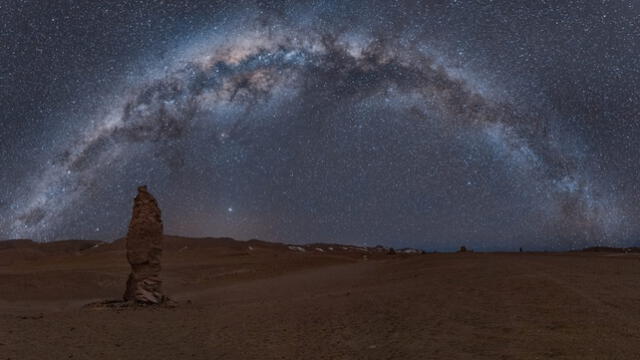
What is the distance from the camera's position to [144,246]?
21.3 m

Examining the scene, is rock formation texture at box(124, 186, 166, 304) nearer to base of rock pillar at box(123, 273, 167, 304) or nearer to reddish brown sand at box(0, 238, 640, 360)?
base of rock pillar at box(123, 273, 167, 304)

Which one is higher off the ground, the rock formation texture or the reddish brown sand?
the rock formation texture

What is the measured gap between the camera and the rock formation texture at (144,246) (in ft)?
69.9

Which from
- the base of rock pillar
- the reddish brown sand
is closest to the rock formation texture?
the base of rock pillar

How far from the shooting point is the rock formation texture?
21297 mm

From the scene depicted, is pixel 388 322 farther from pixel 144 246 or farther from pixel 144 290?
pixel 144 246

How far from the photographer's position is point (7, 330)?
49.5ft

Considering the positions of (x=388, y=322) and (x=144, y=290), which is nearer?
(x=388, y=322)

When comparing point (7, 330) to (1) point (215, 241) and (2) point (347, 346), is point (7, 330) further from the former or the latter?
(1) point (215, 241)

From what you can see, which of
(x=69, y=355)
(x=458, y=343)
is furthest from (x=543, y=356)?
(x=69, y=355)

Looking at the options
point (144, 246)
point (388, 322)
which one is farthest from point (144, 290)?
point (388, 322)

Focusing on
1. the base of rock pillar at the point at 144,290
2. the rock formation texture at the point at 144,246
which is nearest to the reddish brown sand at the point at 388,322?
the base of rock pillar at the point at 144,290

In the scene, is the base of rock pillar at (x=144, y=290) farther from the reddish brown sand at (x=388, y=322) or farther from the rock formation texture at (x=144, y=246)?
the reddish brown sand at (x=388, y=322)

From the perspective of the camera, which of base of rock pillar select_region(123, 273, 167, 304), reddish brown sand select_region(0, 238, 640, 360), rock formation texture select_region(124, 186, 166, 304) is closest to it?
reddish brown sand select_region(0, 238, 640, 360)
